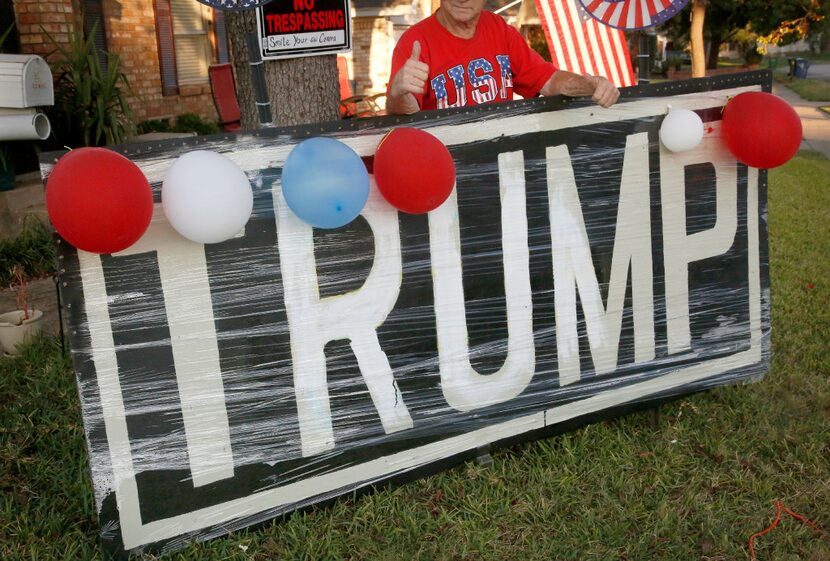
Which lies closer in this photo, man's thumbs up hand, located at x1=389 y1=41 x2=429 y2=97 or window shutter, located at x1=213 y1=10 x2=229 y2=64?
man's thumbs up hand, located at x1=389 y1=41 x2=429 y2=97

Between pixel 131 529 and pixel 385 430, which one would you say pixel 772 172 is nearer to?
pixel 385 430

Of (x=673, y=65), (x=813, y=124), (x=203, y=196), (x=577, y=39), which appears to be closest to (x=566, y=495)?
(x=203, y=196)

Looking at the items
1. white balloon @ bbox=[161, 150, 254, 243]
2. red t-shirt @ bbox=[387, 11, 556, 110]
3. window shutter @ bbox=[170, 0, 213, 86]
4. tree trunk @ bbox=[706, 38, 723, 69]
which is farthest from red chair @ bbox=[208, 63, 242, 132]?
tree trunk @ bbox=[706, 38, 723, 69]

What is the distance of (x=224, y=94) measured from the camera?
30.0 ft

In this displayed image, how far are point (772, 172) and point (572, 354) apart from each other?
25.8 feet

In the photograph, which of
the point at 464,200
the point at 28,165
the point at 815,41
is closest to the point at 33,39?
the point at 28,165

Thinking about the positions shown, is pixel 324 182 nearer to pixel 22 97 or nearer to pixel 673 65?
pixel 22 97

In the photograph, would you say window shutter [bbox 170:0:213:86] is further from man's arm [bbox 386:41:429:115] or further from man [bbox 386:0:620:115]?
man's arm [bbox 386:41:429:115]

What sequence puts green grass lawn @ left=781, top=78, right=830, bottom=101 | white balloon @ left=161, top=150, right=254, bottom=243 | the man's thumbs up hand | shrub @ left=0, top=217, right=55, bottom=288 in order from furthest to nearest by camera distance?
1. green grass lawn @ left=781, top=78, right=830, bottom=101
2. shrub @ left=0, top=217, right=55, bottom=288
3. the man's thumbs up hand
4. white balloon @ left=161, top=150, right=254, bottom=243

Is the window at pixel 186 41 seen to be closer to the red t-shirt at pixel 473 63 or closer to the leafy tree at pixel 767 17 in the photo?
the red t-shirt at pixel 473 63

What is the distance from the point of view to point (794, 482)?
291 cm

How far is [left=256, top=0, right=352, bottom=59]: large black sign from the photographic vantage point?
2.84 m

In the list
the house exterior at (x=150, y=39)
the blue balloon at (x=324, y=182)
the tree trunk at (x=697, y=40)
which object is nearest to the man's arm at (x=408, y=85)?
the blue balloon at (x=324, y=182)

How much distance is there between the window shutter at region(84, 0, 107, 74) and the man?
646 cm
